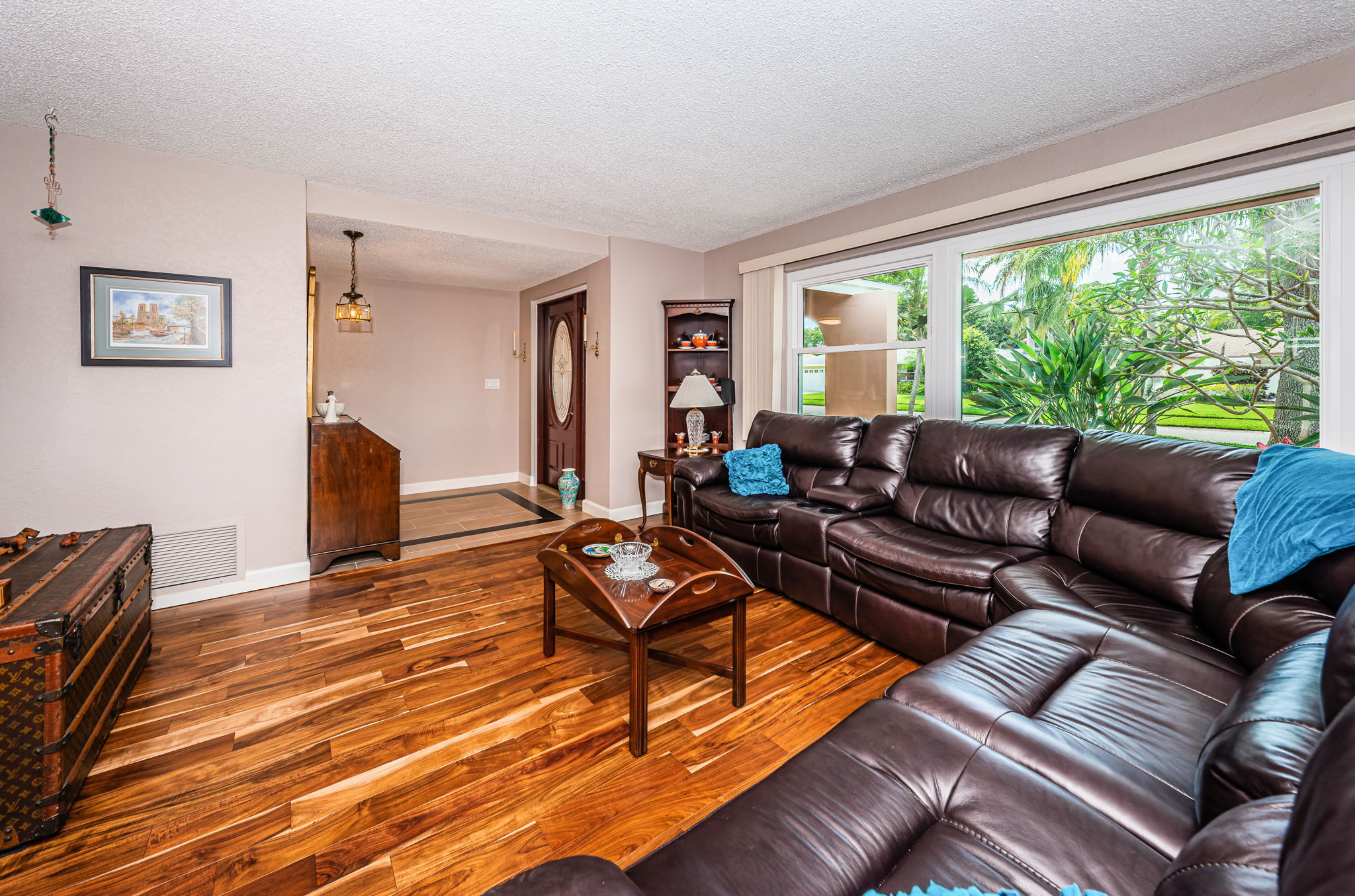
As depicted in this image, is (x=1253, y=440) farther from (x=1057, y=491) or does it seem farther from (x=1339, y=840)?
(x=1339, y=840)

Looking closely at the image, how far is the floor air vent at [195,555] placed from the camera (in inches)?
125

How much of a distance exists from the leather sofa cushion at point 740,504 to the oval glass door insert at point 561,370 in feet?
8.84

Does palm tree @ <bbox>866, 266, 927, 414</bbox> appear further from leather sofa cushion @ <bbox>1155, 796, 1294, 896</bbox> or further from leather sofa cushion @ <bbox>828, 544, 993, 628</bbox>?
leather sofa cushion @ <bbox>1155, 796, 1294, 896</bbox>

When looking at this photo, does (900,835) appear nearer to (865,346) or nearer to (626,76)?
(626,76)

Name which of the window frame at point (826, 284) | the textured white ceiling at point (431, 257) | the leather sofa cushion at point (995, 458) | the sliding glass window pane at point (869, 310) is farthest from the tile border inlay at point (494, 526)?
the leather sofa cushion at point (995, 458)

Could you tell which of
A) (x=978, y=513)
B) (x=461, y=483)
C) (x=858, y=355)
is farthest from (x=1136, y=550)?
(x=461, y=483)

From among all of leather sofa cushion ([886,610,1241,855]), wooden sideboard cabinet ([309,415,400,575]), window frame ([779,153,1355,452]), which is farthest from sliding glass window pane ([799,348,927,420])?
wooden sideboard cabinet ([309,415,400,575])

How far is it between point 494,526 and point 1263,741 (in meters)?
4.81

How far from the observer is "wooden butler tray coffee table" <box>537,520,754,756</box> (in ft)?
6.18

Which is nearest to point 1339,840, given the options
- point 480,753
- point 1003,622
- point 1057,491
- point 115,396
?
point 1003,622

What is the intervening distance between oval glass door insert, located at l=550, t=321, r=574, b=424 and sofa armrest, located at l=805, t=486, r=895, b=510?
3.34 m

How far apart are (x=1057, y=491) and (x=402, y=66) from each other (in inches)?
133

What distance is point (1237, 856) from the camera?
0.64 m

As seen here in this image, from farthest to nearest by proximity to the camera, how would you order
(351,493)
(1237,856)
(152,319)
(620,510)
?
(620,510)
(351,493)
(152,319)
(1237,856)
